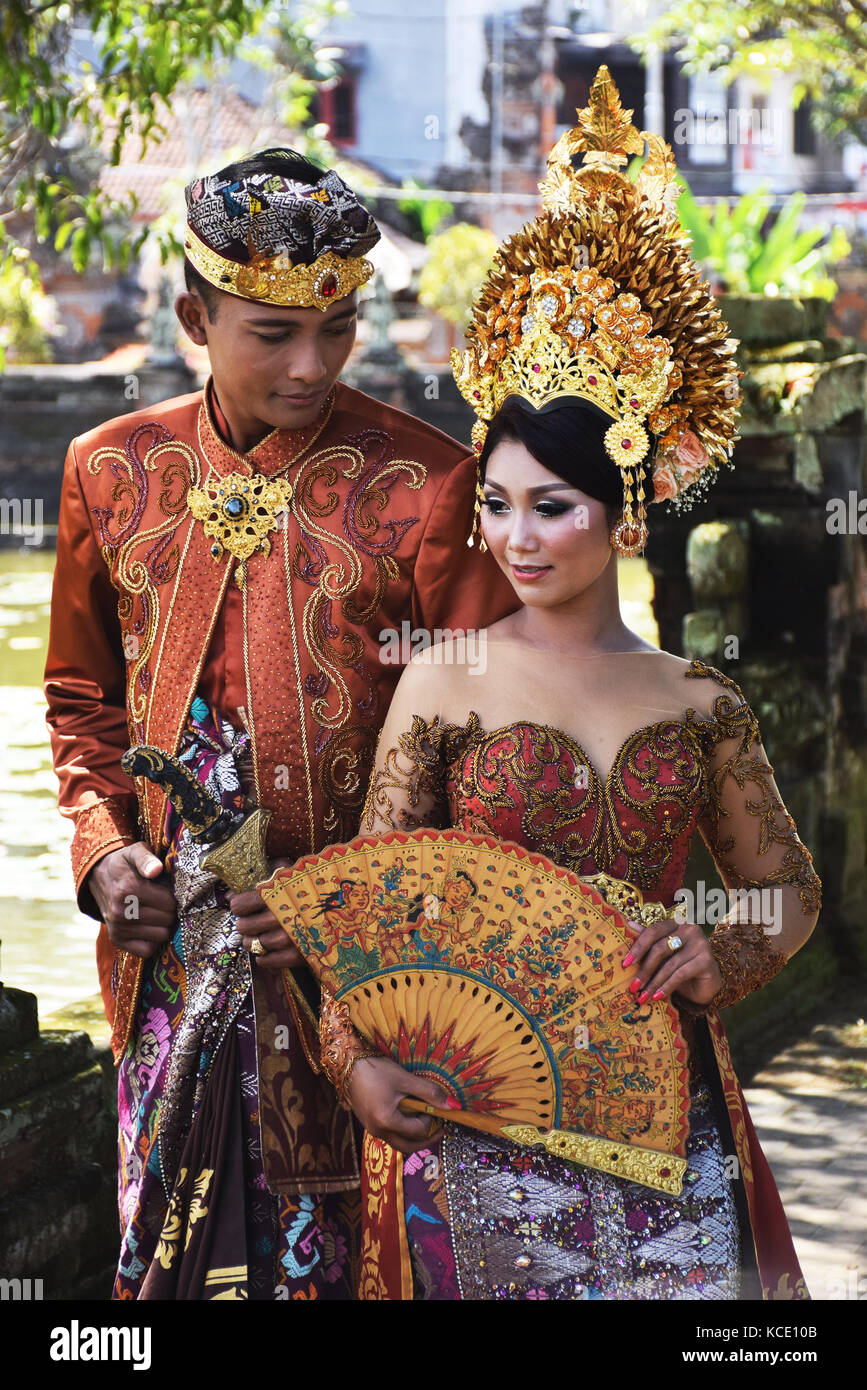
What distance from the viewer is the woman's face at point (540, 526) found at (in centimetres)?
223

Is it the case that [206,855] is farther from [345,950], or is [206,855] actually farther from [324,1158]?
[324,1158]

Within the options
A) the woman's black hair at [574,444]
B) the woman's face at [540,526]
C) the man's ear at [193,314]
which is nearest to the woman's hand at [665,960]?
the woman's face at [540,526]

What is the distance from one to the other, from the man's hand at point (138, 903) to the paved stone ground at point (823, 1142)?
1.67m

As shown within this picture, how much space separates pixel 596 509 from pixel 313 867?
605mm

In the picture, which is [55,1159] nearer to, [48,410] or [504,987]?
[504,987]

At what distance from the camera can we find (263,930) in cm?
243

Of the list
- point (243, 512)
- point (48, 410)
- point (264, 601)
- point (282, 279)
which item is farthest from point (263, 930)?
point (48, 410)

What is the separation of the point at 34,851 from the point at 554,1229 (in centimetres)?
562

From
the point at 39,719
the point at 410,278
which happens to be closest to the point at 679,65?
the point at 410,278

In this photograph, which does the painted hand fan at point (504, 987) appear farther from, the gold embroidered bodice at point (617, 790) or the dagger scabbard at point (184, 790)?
the dagger scabbard at point (184, 790)

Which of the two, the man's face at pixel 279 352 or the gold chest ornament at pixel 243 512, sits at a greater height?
the man's face at pixel 279 352

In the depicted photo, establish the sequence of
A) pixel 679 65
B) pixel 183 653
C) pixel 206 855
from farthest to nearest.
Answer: pixel 679 65, pixel 183 653, pixel 206 855

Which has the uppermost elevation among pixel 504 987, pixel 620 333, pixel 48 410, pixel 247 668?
pixel 48 410

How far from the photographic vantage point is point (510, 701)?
7.63 feet
